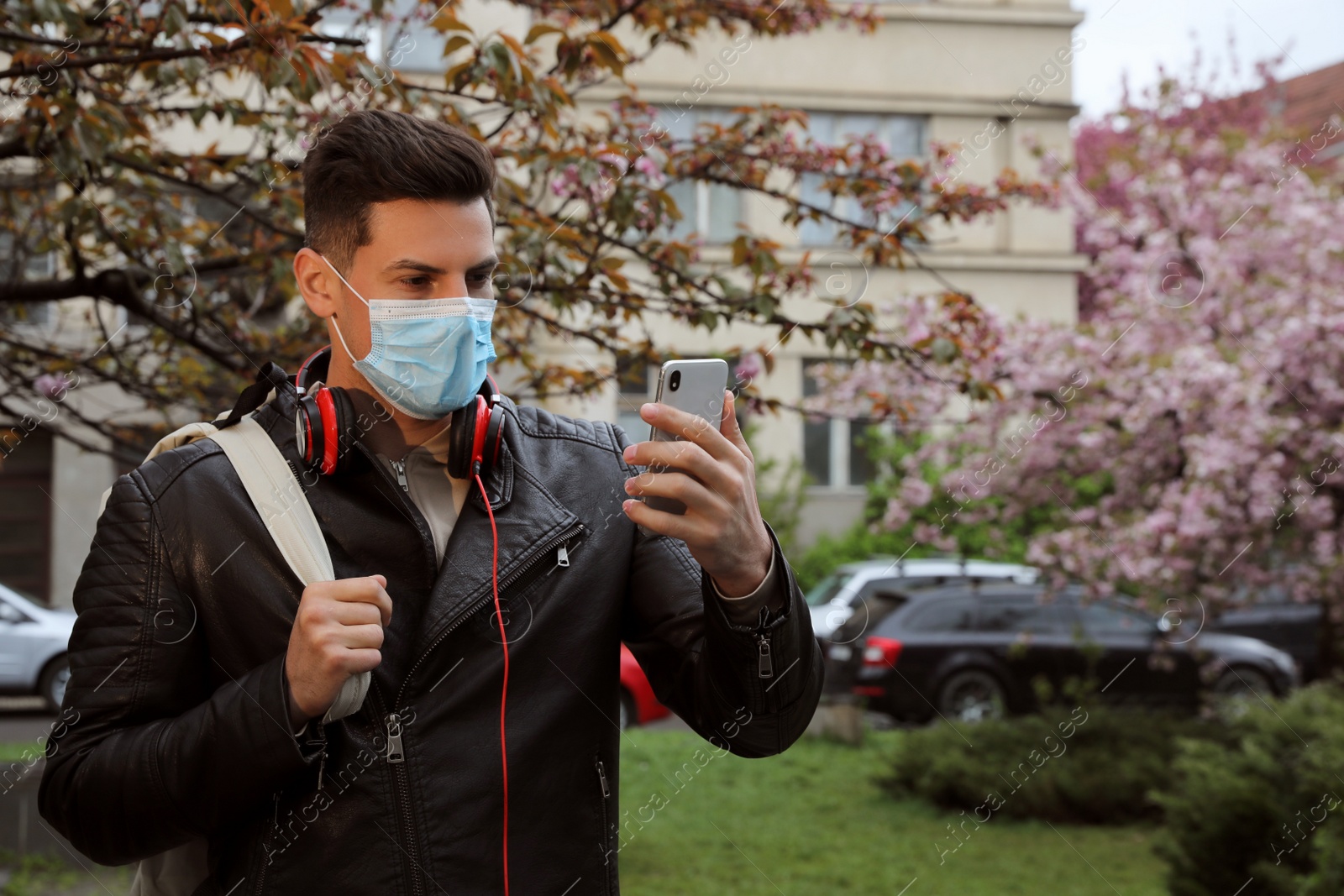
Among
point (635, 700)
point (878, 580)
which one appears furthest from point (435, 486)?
point (878, 580)

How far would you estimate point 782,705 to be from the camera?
5.96ft

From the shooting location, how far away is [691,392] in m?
1.63

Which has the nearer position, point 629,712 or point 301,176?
point 301,176

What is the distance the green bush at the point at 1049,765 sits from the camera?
9.01 meters

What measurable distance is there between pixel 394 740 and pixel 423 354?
0.61 meters

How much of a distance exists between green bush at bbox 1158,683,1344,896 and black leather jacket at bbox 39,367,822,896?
3633 mm

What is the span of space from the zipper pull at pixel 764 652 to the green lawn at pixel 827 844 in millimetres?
4418

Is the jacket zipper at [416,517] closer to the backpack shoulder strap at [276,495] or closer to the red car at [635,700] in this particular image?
the backpack shoulder strap at [276,495]

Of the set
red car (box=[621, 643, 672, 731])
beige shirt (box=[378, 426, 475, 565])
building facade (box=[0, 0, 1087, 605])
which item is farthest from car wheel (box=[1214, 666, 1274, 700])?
beige shirt (box=[378, 426, 475, 565])

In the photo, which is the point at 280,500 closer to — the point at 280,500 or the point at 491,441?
the point at 280,500

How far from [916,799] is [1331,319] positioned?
4605 mm

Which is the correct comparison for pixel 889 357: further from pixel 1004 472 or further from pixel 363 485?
pixel 1004 472

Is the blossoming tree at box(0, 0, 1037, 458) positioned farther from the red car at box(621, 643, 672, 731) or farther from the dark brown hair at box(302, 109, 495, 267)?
the red car at box(621, 643, 672, 731)

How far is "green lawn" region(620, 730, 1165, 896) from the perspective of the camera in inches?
285
